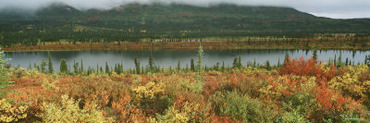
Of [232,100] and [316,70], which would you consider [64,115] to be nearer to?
[232,100]

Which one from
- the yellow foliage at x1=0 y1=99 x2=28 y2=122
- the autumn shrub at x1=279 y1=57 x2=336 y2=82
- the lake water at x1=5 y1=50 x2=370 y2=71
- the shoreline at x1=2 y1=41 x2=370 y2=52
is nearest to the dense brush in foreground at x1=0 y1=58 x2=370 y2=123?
the yellow foliage at x1=0 y1=99 x2=28 y2=122

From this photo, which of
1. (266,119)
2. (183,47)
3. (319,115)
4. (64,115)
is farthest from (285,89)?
(183,47)

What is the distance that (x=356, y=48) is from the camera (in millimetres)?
137125

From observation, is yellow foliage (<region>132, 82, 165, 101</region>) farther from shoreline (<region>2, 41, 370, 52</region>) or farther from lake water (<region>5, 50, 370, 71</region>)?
shoreline (<region>2, 41, 370, 52</region>)

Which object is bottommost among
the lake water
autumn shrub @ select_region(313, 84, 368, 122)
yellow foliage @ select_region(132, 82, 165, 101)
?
the lake water

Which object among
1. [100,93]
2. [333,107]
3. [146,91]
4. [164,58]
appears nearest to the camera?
[333,107]

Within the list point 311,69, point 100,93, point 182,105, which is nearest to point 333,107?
point 182,105

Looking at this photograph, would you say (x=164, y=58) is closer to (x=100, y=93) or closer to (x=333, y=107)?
(x=100, y=93)

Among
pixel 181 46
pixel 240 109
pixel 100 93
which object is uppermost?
pixel 181 46

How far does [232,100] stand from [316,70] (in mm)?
11537

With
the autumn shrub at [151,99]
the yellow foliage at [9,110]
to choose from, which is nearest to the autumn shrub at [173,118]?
the autumn shrub at [151,99]

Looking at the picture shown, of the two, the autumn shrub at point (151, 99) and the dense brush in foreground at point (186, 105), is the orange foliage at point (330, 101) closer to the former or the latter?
the dense brush in foreground at point (186, 105)

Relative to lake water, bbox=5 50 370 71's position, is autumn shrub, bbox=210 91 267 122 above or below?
above

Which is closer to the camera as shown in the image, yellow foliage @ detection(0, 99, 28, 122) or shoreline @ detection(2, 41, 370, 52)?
yellow foliage @ detection(0, 99, 28, 122)
